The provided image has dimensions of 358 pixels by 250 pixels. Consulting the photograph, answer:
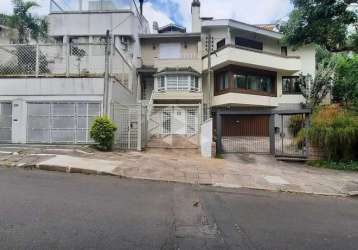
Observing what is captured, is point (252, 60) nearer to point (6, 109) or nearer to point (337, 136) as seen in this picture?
point (337, 136)

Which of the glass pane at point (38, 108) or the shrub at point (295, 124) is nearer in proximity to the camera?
the glass pane at point (38, 108)

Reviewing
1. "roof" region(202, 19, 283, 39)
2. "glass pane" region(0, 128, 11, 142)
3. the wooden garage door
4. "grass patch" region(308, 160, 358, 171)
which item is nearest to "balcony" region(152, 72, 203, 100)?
"roof" region(202, 19, 283, 39)

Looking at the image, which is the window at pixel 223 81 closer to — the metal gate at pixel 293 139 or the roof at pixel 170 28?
the roof at pixel 170 28

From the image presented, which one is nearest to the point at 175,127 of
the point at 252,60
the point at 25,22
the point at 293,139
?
the point at 293,139

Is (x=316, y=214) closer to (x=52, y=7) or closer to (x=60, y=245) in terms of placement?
(x=60, y=245)

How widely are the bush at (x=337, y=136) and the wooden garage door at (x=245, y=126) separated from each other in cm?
310

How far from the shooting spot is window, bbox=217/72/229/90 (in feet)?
86.8

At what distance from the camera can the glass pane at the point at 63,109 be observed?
15.5 meters

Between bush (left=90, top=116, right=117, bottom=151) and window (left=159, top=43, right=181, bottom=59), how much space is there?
15757mm

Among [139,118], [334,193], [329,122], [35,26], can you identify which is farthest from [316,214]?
[35,26]

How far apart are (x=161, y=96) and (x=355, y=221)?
21154mm

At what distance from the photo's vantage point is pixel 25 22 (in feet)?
74.4

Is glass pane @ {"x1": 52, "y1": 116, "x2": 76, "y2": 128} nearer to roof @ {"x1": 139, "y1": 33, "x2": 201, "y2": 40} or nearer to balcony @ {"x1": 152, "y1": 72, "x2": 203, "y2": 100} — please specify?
balcony @ {"x1": 152, "y1": 72, "x2": 203, "y2": 100}

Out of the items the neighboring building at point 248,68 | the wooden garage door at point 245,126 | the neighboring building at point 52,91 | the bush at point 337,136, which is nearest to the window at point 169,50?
the neighboring building at point 248,68
